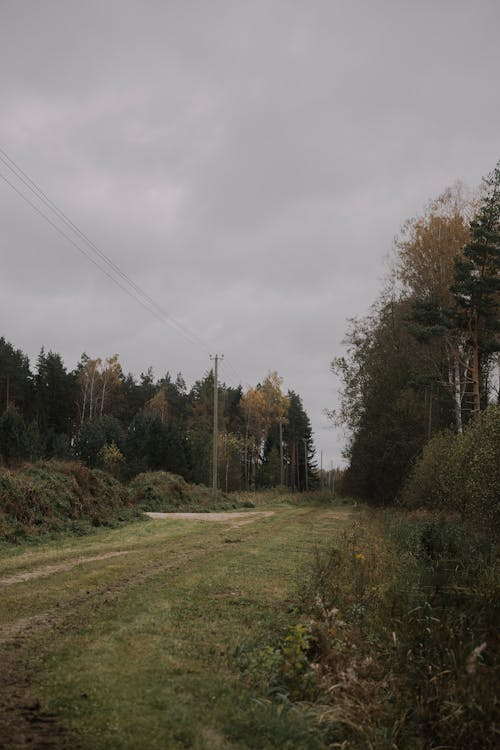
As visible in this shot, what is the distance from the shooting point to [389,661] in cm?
585

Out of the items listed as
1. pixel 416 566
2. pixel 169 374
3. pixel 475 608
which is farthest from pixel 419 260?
pixel 169 374

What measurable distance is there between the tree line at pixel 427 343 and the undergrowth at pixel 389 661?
10.7 meters

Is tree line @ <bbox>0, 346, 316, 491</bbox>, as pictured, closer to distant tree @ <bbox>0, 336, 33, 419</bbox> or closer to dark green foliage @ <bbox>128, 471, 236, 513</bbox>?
distant tree @ <bbox>0, 336, 33, 419</bbox>

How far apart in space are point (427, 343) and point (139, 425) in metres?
35.1

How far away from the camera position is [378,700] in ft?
16.2

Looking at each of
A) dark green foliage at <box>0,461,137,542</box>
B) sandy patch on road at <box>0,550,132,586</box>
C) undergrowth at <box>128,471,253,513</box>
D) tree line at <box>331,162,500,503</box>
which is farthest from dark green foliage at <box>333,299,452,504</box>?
sandy patch on road at <box>0,550,132,586</box>

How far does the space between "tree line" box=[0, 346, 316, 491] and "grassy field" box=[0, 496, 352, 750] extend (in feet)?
91.9

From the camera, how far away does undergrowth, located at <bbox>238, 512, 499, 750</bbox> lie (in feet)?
14.9

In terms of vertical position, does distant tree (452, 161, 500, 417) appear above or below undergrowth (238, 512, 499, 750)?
above

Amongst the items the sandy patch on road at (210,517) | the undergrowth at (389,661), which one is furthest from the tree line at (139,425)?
the undergrowth at (389,661)

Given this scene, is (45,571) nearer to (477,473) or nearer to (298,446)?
(477,473)

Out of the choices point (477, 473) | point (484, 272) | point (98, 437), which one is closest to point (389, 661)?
point (477, 473)

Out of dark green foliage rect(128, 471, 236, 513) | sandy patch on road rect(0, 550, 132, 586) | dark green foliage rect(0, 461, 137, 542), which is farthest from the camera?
dark green foliage rect(128, 471, 236, 513)

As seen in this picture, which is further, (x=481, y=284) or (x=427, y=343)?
(x=427, y=343)
